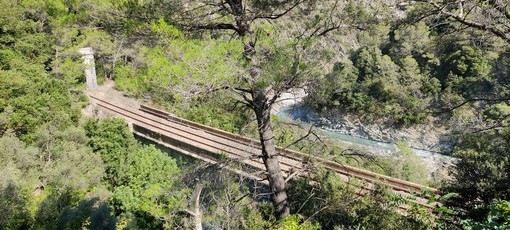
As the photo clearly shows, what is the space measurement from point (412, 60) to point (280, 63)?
22.9m

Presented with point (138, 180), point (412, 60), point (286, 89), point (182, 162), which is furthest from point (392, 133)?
point (286, 89)

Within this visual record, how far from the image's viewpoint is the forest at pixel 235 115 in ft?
12.8

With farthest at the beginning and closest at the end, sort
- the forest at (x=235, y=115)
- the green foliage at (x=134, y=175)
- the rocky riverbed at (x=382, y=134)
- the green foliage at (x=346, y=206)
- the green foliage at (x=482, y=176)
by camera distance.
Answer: the rocky riverbed at (x=382, y=134), the green foliage at (x=134, y=175), the green foliage at (x=346, y=206), the green foliage at (x=482, y=176), the forest at (x=235, y=115)

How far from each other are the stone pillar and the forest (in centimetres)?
463

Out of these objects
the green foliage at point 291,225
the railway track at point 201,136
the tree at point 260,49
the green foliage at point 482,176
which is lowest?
the railway track at point 201,136

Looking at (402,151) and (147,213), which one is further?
(402,151)

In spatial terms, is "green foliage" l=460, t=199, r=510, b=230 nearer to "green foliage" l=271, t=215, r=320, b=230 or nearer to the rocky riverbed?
"green foliage" l=271, t=215, r=320, b=230

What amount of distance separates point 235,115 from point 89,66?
11.7 meters

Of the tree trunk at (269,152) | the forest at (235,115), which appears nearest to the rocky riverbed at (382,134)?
the forest at (235,115)

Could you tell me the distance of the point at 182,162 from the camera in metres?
10.0

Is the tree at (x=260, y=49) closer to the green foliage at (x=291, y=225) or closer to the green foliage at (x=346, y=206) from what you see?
the green foliage at (x=291, y=225)

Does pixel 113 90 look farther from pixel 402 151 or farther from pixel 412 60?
pixel 412 60

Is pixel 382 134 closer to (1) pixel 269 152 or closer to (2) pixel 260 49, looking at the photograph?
(1) pixel 269 152

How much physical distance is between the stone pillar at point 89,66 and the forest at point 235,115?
182 inches
